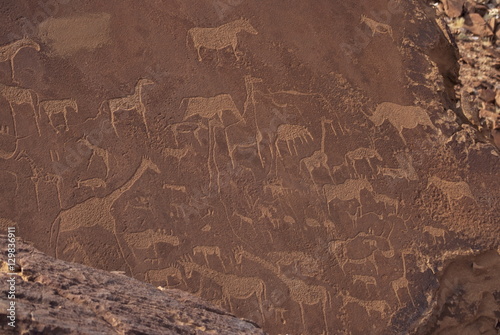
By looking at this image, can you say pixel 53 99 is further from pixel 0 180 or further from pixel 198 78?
pixel 198 78

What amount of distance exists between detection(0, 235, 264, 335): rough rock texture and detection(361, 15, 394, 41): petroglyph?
3787 millimetres

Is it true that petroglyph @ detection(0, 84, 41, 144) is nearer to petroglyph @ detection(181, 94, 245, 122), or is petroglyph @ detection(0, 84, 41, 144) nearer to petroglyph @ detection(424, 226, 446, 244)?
petroglyph @ detection(181, 94, 245, 122)

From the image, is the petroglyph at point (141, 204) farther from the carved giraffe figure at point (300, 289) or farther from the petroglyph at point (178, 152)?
the carved giraffe figure at point (300, 289)

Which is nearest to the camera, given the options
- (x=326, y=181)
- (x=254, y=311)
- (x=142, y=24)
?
(x=254, y=311)

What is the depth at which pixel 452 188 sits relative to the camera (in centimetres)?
604

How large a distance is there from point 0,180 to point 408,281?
3.81 meters

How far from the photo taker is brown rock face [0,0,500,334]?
5684 millimetres

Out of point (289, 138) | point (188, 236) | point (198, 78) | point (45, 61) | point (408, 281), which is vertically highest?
point (45, 61)

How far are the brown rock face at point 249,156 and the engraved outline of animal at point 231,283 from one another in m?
0.01

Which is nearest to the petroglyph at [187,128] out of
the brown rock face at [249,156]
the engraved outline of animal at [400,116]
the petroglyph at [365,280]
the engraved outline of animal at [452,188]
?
the brown rock face at [249,156]

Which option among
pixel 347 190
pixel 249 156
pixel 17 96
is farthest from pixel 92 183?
pixel 347 190

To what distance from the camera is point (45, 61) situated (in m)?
6.20

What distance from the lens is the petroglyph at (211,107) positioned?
20.1 ft

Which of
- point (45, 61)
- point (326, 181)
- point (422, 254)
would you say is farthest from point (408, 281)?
point (45, 61)
